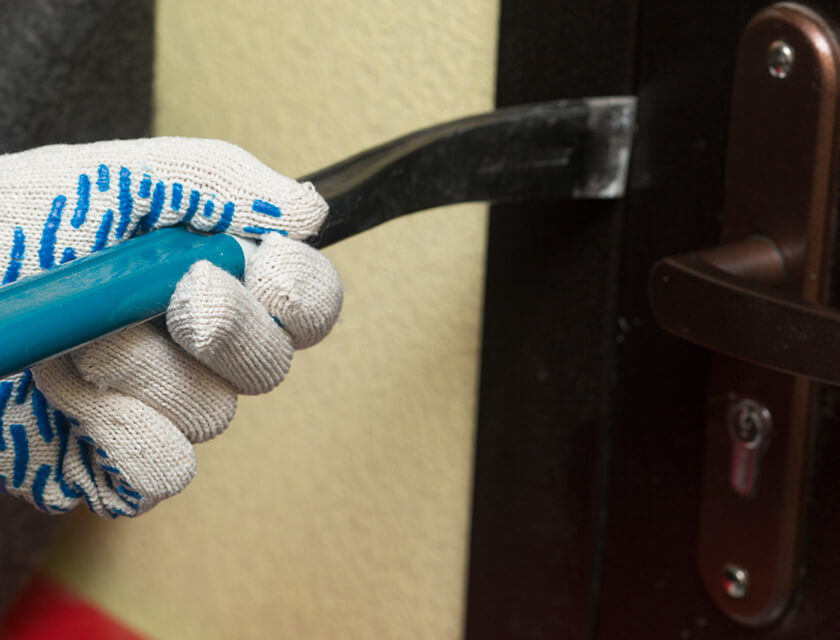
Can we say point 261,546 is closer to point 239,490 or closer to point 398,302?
point 239,490

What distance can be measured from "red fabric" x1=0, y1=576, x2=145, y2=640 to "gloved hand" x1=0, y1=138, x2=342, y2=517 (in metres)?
0.46

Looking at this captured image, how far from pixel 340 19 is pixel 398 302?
15cm

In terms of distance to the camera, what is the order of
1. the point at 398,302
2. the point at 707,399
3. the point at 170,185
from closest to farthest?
1. the point at 170,185
2. the point at 707,399
3. the point at 398,302

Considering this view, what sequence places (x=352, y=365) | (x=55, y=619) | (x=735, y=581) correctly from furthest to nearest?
(x=55, y=619), (x=352, y=365), (x=735, y=581)

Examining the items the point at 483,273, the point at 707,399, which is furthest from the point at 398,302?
the point at 707,399

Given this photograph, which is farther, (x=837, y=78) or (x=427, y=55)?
(x=427, y=55)

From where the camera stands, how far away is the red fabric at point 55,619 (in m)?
0.66

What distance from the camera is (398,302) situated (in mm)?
476

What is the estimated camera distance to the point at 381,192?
30 cm

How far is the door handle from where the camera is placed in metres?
0.30

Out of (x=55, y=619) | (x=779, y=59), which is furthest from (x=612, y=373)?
(x=55, y=619)

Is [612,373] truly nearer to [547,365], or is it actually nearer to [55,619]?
[547,365]

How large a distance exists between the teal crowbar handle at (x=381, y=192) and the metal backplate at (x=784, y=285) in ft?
0.17

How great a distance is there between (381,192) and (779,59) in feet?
0.48
